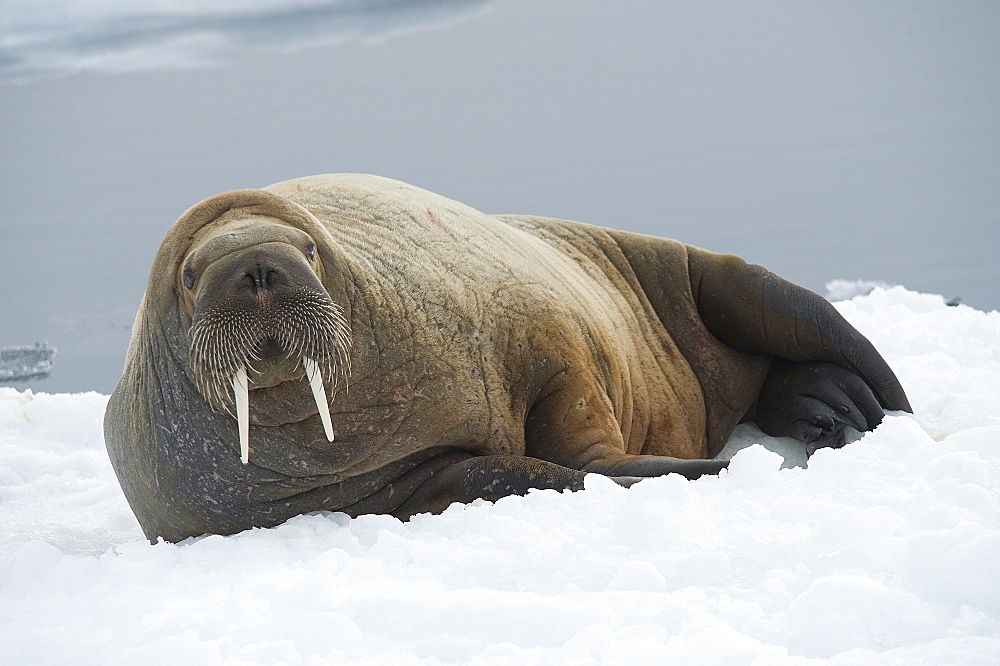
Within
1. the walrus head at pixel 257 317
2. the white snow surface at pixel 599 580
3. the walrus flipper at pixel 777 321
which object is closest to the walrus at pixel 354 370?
the walrus head at pixel 257 317

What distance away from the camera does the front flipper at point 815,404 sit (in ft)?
17.7

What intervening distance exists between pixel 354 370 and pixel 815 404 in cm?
267

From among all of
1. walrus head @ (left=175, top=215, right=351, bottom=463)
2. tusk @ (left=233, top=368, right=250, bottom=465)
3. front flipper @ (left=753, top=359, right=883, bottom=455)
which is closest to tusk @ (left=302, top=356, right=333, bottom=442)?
walrus head @ (left=175, top=215, right=351, bottom=463)

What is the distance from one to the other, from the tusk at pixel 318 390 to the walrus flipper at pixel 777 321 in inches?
112

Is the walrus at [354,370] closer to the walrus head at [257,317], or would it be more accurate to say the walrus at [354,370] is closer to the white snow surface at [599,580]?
the walrus head at [257,317]

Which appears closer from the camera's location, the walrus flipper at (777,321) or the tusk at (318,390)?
the tusk at (318,390)

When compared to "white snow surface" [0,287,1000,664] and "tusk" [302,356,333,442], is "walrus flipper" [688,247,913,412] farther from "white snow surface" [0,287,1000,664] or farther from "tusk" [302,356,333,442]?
"tusk" [302,356,333,442]

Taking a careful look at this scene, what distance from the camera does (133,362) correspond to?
4.30 meters

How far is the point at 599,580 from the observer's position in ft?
8.66

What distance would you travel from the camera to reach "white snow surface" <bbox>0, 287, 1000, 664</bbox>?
7.40ft

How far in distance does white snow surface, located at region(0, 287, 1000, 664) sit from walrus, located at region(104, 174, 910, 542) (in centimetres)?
28

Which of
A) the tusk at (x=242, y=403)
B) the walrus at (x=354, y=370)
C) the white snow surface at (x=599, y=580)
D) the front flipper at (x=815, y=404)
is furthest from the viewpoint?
the front flipper at (x=815, y=404)

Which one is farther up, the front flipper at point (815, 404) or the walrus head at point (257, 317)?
the walrus head at point (257, 317)

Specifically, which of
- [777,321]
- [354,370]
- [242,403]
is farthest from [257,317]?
[777,321]
